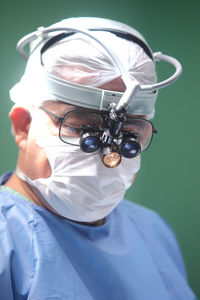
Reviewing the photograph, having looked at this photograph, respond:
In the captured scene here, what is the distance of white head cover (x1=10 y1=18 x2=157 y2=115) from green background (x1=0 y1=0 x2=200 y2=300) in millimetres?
563

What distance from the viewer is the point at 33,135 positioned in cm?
133

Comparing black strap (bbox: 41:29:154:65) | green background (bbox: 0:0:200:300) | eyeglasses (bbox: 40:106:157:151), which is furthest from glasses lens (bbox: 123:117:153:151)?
green background (bbox: 0:0:200:300)

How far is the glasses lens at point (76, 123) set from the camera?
1.25 meters

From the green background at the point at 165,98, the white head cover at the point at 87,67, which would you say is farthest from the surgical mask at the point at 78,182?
the green background at the point at 165,98

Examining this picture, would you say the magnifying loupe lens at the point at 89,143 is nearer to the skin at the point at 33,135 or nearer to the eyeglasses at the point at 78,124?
the eyeglasses at the point at 78,124

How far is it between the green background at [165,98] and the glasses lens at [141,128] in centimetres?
61

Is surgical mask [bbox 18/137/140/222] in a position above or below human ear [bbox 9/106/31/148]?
below

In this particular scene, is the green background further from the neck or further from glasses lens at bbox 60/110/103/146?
glasses lens at bbox 60/110/103/146

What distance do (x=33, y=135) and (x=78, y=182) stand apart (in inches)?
10.2

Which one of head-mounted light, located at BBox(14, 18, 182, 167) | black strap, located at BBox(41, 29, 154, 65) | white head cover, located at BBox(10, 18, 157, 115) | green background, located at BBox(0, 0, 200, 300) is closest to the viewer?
head-mounted light, located at BBox(14, 18, 182, 167)

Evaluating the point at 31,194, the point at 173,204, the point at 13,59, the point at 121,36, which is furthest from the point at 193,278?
the point at 13,59

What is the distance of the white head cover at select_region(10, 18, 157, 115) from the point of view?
4.02 ft

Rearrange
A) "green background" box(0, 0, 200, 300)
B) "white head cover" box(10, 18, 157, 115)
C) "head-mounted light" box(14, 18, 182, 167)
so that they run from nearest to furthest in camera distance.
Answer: "head-mounted light" box(14, 18, 182, 167), "white head cover" box(10, 18, 157, 115), "green background" box(0, 0, 200, 300)

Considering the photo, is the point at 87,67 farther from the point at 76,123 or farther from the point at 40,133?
the point at 40,133
